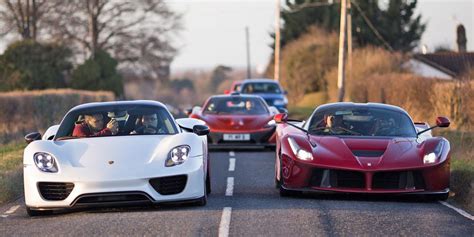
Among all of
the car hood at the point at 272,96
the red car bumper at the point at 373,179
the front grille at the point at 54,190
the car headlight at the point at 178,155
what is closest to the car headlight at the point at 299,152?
the red car bumper at the point at 373,179

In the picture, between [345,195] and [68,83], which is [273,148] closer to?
[345,195]

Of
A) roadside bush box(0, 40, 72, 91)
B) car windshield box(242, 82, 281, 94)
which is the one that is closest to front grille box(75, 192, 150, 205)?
car windshield box(242, 82, 281, 94)

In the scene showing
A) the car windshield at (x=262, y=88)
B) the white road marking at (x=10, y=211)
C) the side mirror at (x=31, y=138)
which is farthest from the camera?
the car windshield at (x=262, y=88)

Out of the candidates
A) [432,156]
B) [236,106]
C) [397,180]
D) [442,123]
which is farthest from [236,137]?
[397,180]

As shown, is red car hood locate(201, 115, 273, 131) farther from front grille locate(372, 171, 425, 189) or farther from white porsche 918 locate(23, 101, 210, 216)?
white porsche 918 locate(23, 101, 210, 216)

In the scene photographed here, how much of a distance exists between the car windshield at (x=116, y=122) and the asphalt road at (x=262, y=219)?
105 centimetres

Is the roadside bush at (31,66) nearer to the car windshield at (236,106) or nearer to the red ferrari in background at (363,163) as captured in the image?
the car windshield at (236,106)

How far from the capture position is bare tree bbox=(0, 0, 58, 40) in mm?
48237

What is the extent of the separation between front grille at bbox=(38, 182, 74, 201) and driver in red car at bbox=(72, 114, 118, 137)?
1308 mm

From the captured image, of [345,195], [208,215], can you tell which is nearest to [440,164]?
[345,195]

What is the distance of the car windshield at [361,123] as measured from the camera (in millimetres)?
12500

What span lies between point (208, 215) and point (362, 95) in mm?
28801

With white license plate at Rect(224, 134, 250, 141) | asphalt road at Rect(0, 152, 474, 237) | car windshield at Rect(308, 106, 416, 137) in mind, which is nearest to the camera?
asphalt road at Rect(0, 152, 474, 237)

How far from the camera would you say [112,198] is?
Result: 9.88 m
